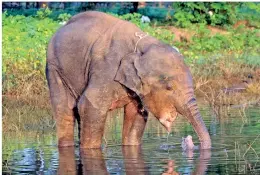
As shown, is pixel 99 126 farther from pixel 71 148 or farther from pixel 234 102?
pixel 234 102

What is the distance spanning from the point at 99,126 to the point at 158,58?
4.07 feet

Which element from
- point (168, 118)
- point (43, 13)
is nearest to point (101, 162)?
point (168, 118)

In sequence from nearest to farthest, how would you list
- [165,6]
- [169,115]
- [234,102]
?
[169,115], [234,102], [165,6]

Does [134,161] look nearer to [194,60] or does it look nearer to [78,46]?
[78,46]

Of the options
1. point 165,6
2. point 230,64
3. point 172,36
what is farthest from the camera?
point 165,6

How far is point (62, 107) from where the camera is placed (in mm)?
12945

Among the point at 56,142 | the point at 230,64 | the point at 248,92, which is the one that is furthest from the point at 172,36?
the point at 56,142

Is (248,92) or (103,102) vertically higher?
(103,102)

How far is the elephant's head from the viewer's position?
11.5m

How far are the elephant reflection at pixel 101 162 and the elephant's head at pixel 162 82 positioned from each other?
1.72 ft

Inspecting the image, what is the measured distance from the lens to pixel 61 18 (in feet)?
85.1

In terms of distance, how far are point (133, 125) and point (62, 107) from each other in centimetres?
102

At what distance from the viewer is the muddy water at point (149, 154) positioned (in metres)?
10.5

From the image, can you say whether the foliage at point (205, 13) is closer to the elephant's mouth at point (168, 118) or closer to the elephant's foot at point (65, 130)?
the elephant's foot at point (65, 130)
